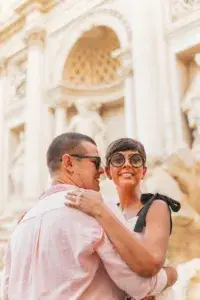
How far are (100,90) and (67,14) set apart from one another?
1988mm

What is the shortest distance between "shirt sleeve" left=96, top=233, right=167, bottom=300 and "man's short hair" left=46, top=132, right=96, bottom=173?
33 centimetres

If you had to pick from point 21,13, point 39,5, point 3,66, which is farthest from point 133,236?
point 3,66

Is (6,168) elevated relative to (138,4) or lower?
lower

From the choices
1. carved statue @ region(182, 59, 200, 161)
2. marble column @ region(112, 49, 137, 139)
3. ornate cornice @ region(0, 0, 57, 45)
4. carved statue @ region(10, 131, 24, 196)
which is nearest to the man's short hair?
carved statue @ region(182, 59, 200, 161)

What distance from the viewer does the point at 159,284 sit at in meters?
1.27

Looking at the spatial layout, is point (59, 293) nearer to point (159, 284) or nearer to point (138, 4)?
point (159, 284)

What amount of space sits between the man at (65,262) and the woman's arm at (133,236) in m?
0.02

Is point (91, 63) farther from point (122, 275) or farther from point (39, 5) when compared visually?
point (122, 275)

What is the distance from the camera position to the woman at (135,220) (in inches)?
46.4

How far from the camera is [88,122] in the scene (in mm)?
8328

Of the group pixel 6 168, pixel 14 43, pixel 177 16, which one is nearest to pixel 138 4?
pixel 177 16

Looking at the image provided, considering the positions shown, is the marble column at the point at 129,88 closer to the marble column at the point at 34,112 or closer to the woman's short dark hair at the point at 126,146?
the marble column at the point at 34,112

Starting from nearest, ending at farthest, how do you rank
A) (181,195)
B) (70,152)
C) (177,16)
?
1. (70,152)
2. (181,195)
3. (177,16)

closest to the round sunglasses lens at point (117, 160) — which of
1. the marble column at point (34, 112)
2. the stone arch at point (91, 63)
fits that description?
the marble column at point (34, 112)
